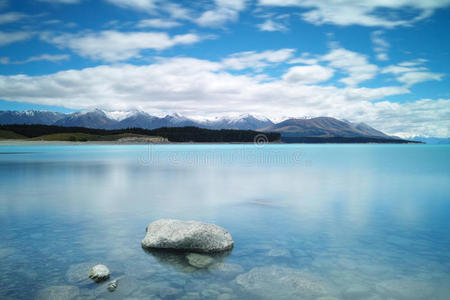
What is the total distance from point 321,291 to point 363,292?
2.97 ft

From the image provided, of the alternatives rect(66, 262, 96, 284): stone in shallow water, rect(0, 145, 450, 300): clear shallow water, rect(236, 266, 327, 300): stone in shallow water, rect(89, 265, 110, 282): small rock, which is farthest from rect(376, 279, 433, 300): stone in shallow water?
rect(66, 262, 96, 284): stone in shallow water

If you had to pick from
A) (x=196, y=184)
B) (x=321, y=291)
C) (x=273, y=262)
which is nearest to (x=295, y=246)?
(x=273, y=262)

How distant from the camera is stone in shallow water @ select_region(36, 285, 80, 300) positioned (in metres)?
6.78

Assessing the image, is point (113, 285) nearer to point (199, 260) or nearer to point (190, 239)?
point (199, 260)

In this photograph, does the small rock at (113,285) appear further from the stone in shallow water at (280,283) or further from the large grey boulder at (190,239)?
the stone in shallow water at (280,283)

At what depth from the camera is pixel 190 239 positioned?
9.64 metres

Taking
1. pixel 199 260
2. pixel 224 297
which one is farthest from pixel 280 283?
pixel 199 260

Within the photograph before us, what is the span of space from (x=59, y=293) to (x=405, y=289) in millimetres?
7461

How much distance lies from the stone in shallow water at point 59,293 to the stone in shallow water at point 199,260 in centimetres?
288

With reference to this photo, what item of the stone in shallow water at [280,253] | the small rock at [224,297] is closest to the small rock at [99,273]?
the small rock at [224,297]

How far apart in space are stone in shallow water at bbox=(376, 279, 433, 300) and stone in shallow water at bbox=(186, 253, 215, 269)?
4.10 metres

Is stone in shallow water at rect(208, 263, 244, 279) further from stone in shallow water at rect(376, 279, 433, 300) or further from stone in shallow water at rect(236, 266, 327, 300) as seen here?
stone in shallow water at rect(376, 279, 433, 300)

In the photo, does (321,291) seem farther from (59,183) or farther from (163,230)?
(59,183)

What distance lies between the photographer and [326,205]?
17.2 meters
